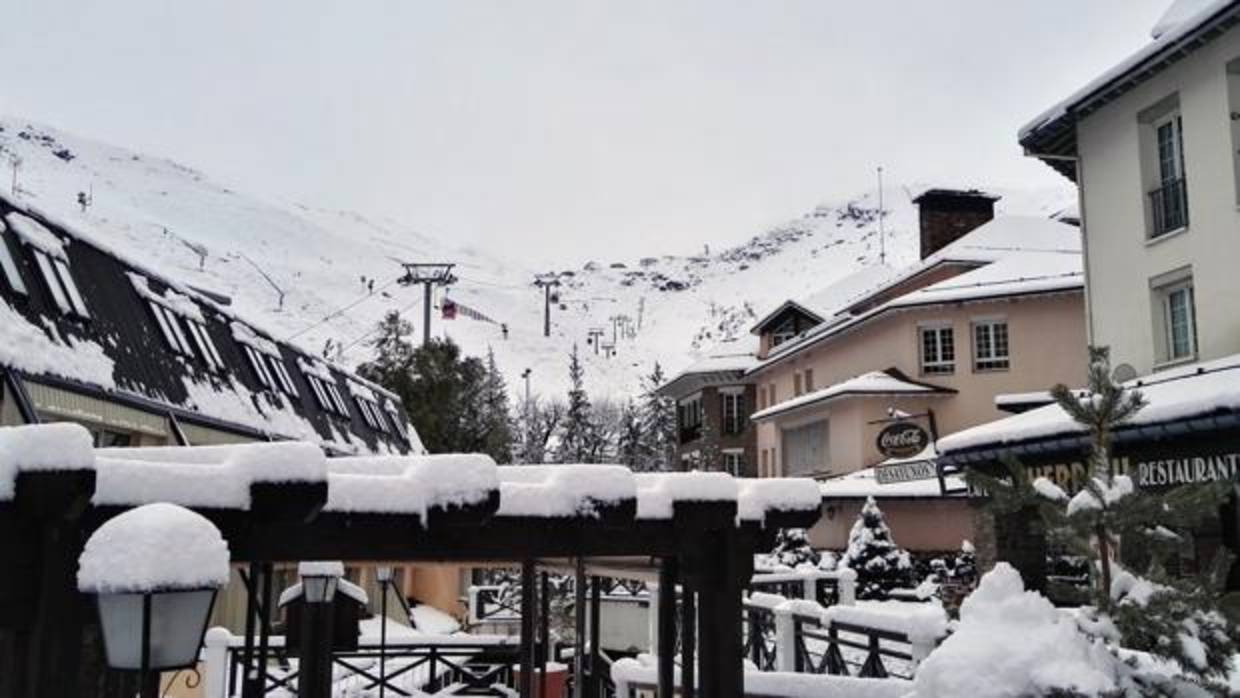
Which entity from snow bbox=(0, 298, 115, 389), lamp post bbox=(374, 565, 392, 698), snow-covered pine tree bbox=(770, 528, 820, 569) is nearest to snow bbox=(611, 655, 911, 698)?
lamp post bbox=(374, 565, 392, 698)

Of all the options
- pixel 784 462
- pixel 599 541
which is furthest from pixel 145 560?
pixel 784 462

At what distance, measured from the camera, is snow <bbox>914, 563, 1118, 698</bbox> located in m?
5.51

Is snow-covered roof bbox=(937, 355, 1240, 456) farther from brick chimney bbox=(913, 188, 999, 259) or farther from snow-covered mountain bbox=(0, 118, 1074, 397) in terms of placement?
snow-covered mountain bbox=(0, 118, 1074, 397)

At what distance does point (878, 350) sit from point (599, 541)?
94.1 feet

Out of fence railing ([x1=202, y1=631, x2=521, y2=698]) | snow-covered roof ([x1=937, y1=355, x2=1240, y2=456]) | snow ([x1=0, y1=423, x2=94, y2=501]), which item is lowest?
fence railing ([x1=202, y1=631, x2=521, y2=698])

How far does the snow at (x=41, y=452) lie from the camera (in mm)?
4566

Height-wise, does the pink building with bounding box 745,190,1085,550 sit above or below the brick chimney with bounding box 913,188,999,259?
below

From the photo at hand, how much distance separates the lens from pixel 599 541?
6.39m

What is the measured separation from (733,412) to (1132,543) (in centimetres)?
4274

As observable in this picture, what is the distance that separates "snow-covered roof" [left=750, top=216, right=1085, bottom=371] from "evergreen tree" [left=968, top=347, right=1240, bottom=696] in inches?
992

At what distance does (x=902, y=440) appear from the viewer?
28.9m

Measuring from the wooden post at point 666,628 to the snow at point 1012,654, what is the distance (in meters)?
1.88

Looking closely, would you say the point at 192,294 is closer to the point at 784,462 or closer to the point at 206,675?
the point at 206,675

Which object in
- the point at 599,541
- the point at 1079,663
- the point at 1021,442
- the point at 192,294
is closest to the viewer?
the point at 1079,663
